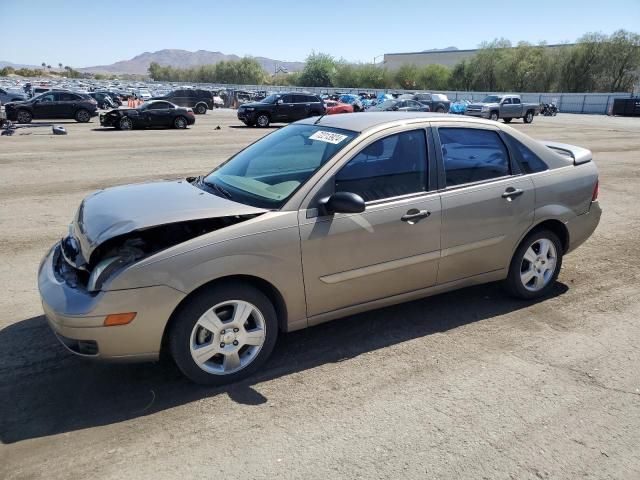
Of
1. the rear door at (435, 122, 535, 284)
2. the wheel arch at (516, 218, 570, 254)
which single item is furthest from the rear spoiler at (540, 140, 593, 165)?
the rear door at (435, 122, 535, 284)

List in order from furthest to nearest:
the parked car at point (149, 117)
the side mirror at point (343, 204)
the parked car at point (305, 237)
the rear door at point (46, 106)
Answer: the rear door at point (46, 106), the parked car at point (149, 117), the side mirror at point (343, 204), the parked car at point (305, 237)

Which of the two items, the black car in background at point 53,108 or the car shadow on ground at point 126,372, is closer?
the car shadow on ground at point 126,372

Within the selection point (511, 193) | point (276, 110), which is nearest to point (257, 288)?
point (511, 193)

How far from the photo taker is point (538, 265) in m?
4.89

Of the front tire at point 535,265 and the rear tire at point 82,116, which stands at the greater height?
the front tire at point 535,265

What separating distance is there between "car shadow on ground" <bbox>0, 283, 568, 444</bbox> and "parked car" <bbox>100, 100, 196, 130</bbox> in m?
21.2

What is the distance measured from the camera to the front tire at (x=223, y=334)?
129 inches

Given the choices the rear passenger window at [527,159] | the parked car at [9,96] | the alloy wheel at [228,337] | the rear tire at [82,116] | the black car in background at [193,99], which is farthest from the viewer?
the black car in background at [193,99]

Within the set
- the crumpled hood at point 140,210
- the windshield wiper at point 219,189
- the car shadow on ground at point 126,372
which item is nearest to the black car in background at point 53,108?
the car shadow on ground at point 126,372

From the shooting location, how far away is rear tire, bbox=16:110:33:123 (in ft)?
82.2

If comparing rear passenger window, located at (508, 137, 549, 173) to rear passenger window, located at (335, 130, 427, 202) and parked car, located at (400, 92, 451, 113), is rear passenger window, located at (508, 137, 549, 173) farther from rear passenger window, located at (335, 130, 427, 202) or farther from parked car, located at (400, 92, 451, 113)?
parked car, located at (400, 92, 451, 113)

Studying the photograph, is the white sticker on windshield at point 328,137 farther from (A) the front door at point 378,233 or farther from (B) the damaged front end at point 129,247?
(B) the damaged front end at point 129,247

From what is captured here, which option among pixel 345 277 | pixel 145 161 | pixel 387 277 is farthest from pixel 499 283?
pixel 145 161

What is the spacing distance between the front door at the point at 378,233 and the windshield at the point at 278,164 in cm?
22
